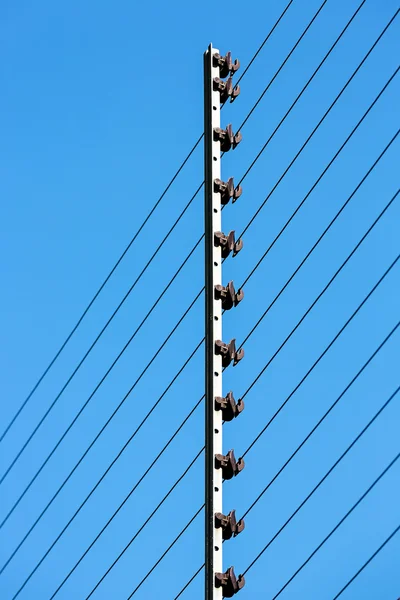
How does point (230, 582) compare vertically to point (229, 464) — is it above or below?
below

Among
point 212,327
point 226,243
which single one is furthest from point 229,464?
point 226,243

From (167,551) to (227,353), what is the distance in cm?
A: 188

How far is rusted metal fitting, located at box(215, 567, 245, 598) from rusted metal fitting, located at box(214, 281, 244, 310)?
7.51ft

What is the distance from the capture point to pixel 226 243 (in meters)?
A: 10.5

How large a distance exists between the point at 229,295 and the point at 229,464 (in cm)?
150

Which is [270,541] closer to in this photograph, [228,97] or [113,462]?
[113,462]

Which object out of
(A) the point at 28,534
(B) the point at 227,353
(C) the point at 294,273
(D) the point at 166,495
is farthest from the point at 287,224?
(A) the point at 28,534

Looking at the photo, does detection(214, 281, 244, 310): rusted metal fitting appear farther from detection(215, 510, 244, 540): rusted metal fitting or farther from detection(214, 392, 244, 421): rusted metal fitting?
detection(215, 510, 244, 540): rusted metal fitting

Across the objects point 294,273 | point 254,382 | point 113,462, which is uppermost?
point 294,273

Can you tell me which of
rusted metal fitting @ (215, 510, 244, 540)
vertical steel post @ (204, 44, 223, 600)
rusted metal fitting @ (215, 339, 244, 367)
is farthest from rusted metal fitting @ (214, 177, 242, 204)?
rusted metal fitting @ (215, 510, 244, 540)

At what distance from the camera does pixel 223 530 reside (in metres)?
9.48

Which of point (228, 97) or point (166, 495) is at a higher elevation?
point (228, 97)

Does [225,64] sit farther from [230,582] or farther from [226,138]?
[230,582]

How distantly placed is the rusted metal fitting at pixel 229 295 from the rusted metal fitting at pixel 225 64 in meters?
2.29
